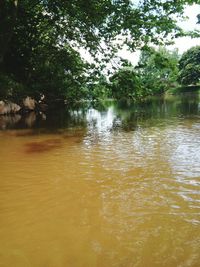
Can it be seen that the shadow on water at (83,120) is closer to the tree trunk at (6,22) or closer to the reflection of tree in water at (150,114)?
the reflection of tree in water at (150,114)

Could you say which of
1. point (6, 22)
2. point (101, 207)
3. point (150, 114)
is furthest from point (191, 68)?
point (101, 207)

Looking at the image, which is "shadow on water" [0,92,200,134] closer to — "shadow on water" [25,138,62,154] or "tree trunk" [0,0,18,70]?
"shadow on water" [25,138,62,154]

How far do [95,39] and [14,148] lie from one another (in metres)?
6.26

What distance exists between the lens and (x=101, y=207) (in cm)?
495

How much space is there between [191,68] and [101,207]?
235ft

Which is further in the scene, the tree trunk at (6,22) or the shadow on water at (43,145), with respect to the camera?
the tree trunk at (6,22)

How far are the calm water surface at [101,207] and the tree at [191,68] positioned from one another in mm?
66043

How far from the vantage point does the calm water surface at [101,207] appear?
3525mm

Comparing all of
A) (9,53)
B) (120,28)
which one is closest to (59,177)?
(120,28)

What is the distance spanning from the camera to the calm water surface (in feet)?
11.6

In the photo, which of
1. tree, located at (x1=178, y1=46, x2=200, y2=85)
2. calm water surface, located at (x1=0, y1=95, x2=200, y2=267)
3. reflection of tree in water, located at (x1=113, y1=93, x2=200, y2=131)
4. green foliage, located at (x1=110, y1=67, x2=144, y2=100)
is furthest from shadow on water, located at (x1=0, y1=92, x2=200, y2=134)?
tree, located at (x1=178, y1=46, x2=200, y2=85)

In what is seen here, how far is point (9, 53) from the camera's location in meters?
21.1

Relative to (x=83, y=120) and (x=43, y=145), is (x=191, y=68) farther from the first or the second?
(x=43, y=145)

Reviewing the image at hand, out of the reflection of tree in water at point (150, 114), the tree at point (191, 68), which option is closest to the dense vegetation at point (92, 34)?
the reflection of tree in water at point (150, 114)
